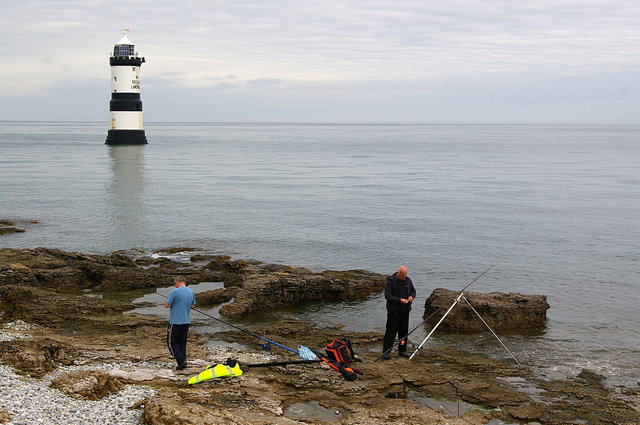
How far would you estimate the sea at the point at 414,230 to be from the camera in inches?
664

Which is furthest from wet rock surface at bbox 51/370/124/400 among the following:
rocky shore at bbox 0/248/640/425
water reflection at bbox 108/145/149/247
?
water reflection at bbox 108/145/149/247

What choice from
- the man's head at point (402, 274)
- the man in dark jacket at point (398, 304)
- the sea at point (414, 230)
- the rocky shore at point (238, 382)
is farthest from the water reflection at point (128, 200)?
the man's head at point (402, 274)

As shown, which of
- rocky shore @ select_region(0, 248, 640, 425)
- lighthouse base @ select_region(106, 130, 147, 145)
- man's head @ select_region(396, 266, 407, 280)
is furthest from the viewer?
lighthouse base @ select_region(106, 130, 147, 145)

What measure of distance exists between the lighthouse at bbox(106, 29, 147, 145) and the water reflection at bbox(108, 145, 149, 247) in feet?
8.23

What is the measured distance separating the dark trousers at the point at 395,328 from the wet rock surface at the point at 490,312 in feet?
8.73

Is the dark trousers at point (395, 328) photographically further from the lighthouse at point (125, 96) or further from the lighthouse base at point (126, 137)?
the lighthouse base at point (126, 137)

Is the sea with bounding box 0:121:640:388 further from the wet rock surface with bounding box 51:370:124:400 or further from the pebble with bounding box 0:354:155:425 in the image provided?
the pebble with bounding box 0:354:155:425

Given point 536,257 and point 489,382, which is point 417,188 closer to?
point 536,257

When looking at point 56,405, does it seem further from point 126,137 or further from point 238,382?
point 126,137

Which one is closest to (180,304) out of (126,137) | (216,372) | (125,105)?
(216,372)

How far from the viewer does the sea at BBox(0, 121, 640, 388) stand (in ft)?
55.4

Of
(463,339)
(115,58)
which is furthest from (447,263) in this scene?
(115,58)

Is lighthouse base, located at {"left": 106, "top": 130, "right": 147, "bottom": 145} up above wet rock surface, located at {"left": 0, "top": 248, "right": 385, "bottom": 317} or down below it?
above

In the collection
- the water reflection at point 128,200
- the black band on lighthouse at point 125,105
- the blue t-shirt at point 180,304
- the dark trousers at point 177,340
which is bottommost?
the water reflection at point 128,200
